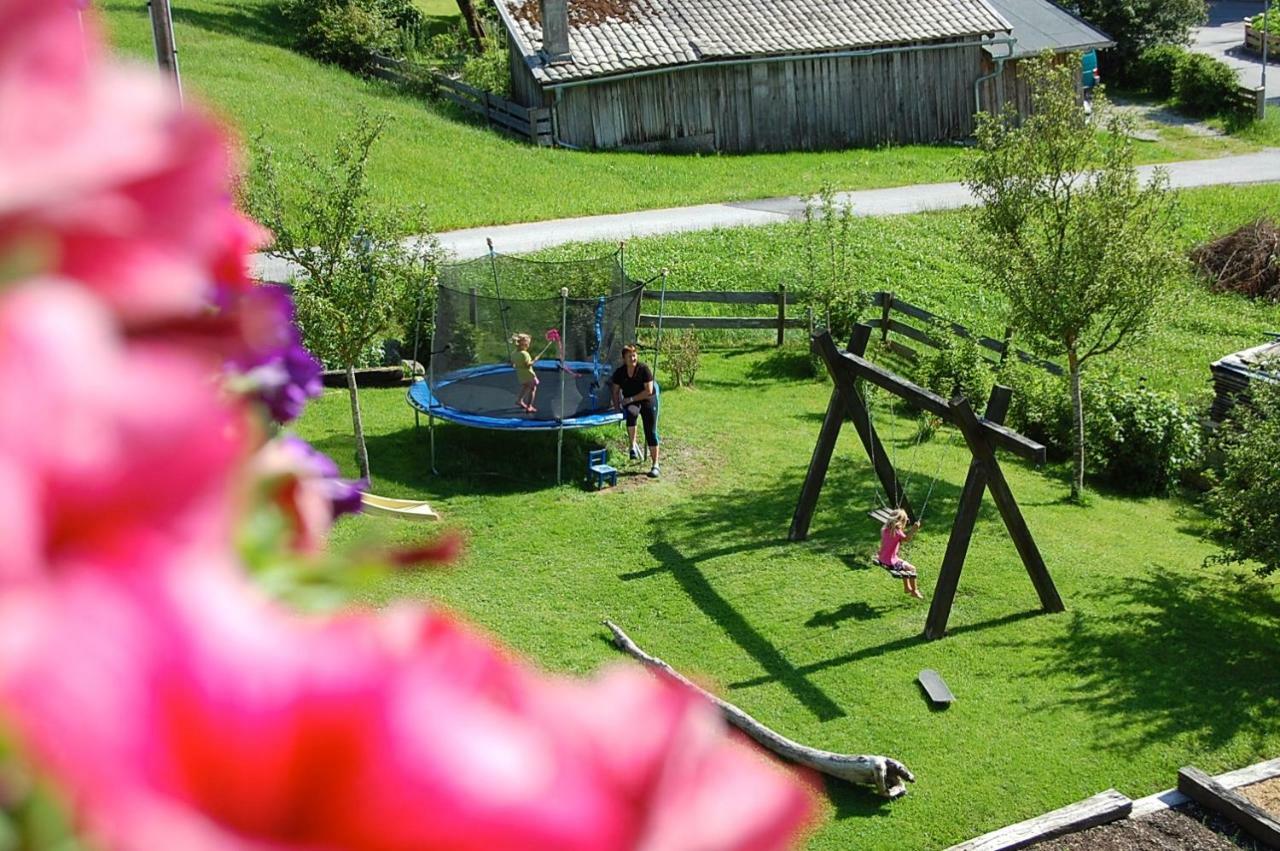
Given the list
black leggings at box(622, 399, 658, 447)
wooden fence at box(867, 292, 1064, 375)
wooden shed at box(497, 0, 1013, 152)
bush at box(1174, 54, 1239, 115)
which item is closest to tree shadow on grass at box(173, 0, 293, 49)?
wooden shed at box(497, 0, 1013, 152)

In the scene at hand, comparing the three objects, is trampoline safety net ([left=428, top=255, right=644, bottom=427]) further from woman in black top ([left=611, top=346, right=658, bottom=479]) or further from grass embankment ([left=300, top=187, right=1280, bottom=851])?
grass embankment ([left=300, top=187, right=1280, bottom=851])

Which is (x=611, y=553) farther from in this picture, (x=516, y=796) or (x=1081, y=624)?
(x=516, y=796)

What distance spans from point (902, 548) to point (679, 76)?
64.2 feet

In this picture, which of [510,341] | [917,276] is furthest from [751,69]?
[510,341]

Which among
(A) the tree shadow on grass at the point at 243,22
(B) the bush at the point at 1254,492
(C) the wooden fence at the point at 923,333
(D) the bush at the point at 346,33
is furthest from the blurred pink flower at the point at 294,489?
(A) the tree shadow on grass at the point at 243,22

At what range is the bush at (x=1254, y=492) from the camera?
37.7 ft

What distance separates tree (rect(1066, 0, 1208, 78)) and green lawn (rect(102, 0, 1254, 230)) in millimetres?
6400

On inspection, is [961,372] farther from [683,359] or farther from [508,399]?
[508,399]

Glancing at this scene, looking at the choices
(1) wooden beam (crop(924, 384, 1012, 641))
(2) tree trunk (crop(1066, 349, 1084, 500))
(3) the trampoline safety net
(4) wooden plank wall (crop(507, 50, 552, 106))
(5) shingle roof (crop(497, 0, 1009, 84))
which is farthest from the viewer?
(4) wooden plank wall (crop(507, 50, 552, 106))

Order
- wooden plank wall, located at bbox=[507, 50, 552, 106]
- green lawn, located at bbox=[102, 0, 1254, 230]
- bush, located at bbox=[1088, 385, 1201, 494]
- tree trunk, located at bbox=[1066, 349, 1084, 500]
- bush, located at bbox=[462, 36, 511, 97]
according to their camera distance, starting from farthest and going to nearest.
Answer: bush, located at bbox=[462, 36, 511, 97] < wooden plank wall, located at bbox=[507, 50, 552, 106] < green lawn, located at bbox=[102, 0, 1254, 230] < bush, located at bbox=[1088, 385, 1201, 494] < tree trunk, located at bbox=[1066, 349, 1084, 500]

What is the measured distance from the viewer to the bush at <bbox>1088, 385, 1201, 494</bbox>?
15344 millimetres

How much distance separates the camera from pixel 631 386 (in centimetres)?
1377

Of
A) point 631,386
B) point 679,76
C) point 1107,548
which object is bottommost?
point 1107,548

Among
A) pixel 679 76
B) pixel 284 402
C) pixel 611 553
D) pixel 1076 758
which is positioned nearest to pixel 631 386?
pixel 611 553
